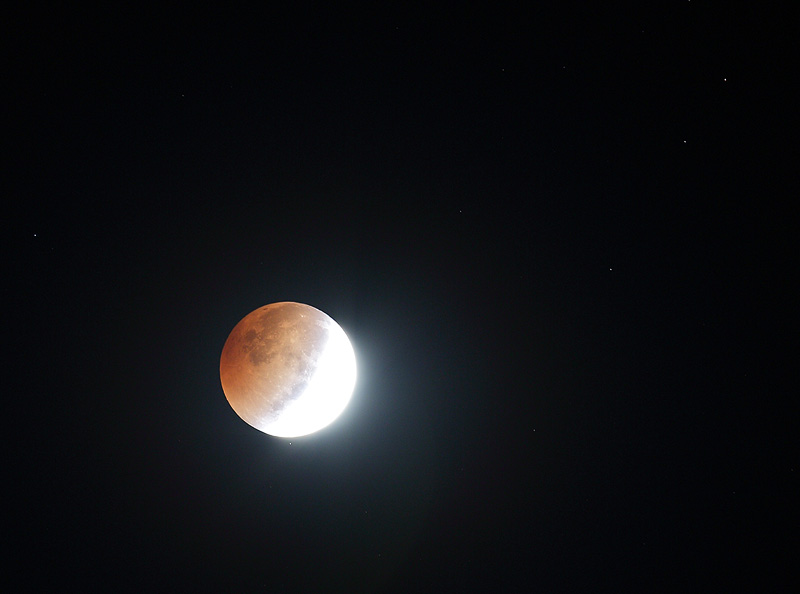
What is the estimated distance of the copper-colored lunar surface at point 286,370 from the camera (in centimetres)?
227

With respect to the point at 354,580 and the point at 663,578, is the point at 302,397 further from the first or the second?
the point at 663,578

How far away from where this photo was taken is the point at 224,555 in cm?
299

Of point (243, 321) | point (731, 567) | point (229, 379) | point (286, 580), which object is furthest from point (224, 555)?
point (731, 567)

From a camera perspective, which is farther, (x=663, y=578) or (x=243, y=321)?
(x=663, y=578)

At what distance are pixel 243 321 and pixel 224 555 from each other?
1.52 meters

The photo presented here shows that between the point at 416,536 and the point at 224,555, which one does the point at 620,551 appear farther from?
the point at 224,555

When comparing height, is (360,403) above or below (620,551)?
above

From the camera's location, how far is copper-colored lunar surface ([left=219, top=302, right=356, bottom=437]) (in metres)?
2.27

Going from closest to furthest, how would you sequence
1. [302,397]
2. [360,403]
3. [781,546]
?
[302,397]
[781,546]
[360,403]

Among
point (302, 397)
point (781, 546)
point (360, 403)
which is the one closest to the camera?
point (302, 397)

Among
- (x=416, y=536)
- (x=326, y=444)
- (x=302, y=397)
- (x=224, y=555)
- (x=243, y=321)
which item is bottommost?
(x=224, y=555)

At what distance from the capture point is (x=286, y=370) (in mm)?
2266

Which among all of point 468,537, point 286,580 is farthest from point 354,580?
point 468,537

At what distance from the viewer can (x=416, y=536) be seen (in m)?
2.97
